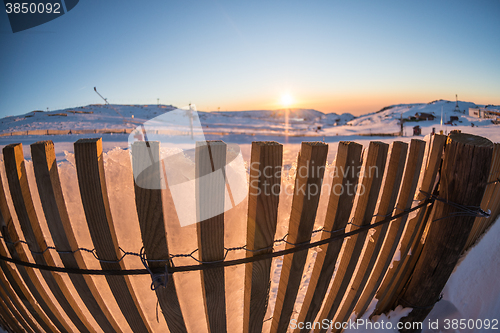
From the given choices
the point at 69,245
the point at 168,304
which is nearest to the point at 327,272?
the point at 168,304

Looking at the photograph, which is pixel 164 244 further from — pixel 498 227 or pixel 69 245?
pixel 498 227

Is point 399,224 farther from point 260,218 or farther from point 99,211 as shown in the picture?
point 99,211

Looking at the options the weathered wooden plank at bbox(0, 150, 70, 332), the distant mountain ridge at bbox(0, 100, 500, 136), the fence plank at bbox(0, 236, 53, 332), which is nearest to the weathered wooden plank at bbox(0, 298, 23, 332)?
the fence plank at bbox(0, 236, 53, 332)

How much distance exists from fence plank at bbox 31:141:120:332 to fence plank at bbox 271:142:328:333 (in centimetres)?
121

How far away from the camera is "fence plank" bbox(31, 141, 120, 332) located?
1078mm

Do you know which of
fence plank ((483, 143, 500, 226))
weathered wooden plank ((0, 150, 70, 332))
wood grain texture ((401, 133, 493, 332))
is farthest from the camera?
fence plank ((483, 143, 500, 226))

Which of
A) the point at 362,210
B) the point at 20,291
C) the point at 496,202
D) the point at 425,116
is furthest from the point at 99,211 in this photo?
the point at 425,116

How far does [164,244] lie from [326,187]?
1.45 metres

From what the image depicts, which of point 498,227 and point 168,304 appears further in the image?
point 498,227

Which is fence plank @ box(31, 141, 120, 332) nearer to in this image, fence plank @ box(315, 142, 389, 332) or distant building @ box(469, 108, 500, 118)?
fence plank @ box(315, 142, 389, 332)

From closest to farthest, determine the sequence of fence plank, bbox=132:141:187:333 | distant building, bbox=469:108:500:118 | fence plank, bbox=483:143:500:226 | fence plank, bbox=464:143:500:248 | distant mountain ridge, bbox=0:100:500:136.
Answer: fence plank, bbox=132:141:187:333 < fence plank, bbox=464:143:500:248 < fence plank, bbox=483:143:500:226 < distant building, bbox=469:108:500:118 < distant mountain ridge, bbox=0:100:500:136

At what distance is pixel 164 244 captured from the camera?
115 centimetres

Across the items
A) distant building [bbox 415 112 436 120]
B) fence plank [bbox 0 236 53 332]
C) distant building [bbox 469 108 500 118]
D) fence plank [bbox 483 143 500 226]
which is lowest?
fence plank [bbox 0 236 53 332]

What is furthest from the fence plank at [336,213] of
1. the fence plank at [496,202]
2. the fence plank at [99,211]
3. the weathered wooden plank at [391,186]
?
the fence plank at [496,202]
